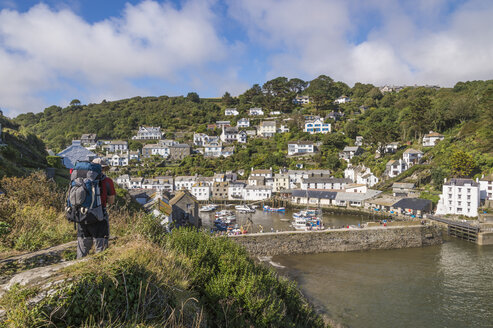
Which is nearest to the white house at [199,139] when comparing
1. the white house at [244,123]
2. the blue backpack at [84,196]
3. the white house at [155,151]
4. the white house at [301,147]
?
the white house at [155,151]

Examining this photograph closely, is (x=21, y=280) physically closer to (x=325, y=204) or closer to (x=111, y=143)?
(x=325, y=204)

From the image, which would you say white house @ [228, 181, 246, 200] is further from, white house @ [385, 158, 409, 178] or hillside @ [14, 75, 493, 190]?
white house @ [385, 158, 409, 178]

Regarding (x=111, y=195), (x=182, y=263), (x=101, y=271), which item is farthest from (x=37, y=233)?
(x=101, y=271)

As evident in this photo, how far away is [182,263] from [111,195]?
5.62ft

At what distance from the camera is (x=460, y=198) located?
33.8 meters

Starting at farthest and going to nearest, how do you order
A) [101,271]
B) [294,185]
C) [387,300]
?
[294,185]
[387,300]
[101,271]

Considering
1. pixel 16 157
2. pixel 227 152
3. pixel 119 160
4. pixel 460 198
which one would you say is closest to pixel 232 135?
pixel 227 152

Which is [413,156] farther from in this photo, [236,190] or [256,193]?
[236,190]

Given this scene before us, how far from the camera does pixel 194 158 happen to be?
70.6 metres

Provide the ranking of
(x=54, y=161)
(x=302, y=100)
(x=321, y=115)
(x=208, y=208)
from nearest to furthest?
(x=54, y=161) < (x=208, y=208) < (x=321, y=115) < (x=302, y=100)

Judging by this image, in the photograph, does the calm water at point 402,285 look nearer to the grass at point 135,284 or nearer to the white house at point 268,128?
the grass at point 135,284

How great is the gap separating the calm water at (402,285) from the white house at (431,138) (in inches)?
1325

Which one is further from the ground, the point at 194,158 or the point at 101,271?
the point at 194,158

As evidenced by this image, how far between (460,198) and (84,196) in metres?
40.7
